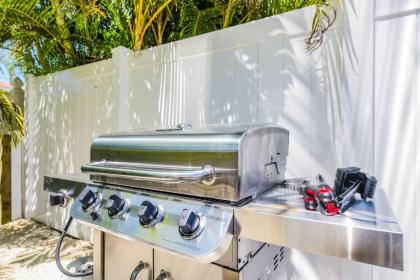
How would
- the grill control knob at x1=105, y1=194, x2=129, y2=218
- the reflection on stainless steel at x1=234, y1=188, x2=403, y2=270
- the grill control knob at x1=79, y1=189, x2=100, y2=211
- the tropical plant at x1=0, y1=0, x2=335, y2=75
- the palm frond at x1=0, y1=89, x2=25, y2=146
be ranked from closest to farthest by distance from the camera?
the reflection on stainless steel at x1=234, y1=188, x2=403, y2=270, the grill control knob at x1=105, y1=194, x2=129, y2=218, the grill control knob at x1=79, y1=189, x2=100, y2=211, the tropical plant at x1=0, y1=0, x2=335, y2=75, the palm frond at x1=0, y1=89, x2=25, y2=146

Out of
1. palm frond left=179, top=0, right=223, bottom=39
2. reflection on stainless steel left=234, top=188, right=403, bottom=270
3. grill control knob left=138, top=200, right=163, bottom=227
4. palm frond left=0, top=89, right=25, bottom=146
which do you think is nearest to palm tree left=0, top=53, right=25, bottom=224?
palm frond left=0, top=89, right=25, bottom=146

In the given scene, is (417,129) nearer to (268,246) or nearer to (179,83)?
(268,246)

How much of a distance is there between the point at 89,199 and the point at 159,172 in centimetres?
42

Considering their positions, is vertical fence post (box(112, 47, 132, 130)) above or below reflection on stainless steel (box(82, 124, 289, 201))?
above

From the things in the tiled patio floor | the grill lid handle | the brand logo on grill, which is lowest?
the tiled patio floor

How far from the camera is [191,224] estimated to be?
0.73m

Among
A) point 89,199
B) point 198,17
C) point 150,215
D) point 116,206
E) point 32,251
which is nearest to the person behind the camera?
point 150,215

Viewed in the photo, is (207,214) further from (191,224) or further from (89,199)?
(89,199)

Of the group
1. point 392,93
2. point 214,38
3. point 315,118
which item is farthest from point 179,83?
point 392,93

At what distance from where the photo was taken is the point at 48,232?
296 cm

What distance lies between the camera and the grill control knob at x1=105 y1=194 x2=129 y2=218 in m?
0.94

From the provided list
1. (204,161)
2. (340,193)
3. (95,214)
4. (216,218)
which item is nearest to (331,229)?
(340,193)

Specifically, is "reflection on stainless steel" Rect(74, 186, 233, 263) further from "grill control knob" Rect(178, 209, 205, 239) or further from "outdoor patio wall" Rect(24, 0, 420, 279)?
"outdoor patio wall" Rect(24, 0, 420, 279)

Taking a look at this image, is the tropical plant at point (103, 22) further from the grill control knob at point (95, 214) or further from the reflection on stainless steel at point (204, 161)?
the grill control knob at point (95, 214)
